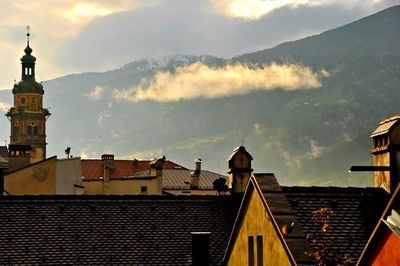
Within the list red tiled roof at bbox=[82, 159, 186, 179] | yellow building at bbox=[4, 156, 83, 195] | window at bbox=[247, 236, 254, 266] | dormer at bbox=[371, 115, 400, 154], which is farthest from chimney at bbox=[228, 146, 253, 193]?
red tiled roof at bbox=[82, 159, 186, 179]

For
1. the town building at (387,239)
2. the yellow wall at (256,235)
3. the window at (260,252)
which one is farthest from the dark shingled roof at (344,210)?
the town building at (387,239)

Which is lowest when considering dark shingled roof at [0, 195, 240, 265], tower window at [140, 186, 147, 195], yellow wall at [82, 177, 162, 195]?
dark shingled roof at [0, 195, 240, 265]

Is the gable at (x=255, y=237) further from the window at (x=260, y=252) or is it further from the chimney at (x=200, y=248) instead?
the chimney at (x=200, y=248)

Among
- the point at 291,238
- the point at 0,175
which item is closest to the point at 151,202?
the point at 0,175

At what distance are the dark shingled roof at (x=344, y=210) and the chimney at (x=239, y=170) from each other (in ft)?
23.5

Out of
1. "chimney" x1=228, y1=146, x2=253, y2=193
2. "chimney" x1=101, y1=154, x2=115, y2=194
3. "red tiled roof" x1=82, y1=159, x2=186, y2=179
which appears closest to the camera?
"chimney" x1=228, y1=146, x2=253, y2=193

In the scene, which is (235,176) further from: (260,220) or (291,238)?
(291,238)

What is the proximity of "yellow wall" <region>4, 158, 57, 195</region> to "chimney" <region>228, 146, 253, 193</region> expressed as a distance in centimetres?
2887

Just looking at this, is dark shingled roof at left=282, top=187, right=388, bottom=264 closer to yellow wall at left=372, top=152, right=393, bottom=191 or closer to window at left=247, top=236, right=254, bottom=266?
yellow wall at left=372, top=152, right=393, bottom=191

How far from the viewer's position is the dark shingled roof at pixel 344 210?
94.6 feet

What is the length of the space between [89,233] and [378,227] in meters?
19.6

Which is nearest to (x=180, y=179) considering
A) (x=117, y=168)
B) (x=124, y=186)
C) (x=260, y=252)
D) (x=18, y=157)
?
(x=124, y=186)

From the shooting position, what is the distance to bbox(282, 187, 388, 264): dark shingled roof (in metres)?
28.8

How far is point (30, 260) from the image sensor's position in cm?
3441
